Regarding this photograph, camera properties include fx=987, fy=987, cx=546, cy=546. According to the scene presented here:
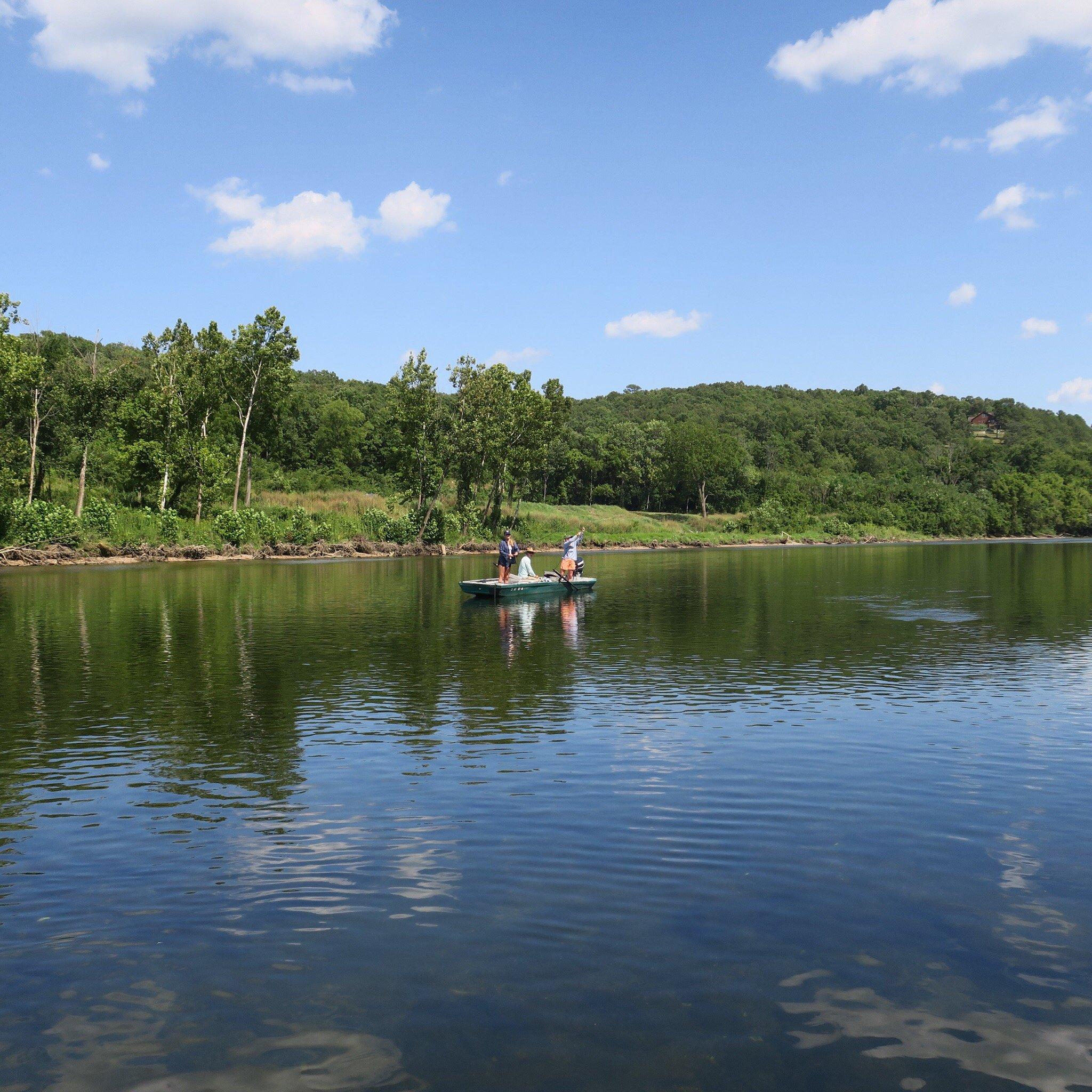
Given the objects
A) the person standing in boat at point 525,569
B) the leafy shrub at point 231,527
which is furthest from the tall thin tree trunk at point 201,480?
the person standing in boat at point 525,569

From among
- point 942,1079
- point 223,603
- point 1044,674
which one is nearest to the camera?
point 942,1079

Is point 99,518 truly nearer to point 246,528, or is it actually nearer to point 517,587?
point 246,528

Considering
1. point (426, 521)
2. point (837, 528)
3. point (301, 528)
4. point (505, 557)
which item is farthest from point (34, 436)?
point (837, 528)

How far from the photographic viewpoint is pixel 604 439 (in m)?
156

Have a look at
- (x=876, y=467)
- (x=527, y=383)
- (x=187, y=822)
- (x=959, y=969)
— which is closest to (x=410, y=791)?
(x=187, y=822)

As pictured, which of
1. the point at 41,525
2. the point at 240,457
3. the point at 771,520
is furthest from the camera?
the point at 771,520

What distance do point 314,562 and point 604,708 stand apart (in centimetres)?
5929

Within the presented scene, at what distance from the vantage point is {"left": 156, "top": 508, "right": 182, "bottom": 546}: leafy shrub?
73000 millimetres

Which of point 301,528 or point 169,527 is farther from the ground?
point 169,527

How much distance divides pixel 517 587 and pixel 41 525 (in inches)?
1609

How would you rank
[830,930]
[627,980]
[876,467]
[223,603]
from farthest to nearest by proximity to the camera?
[876,467], [223,603], [830,930], [627,980]

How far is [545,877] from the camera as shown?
31.2 ft

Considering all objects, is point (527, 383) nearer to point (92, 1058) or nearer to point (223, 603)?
point (223, 603)

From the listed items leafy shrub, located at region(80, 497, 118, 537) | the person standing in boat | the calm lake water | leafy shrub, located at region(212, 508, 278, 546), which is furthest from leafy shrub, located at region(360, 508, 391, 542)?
the calm lake water
